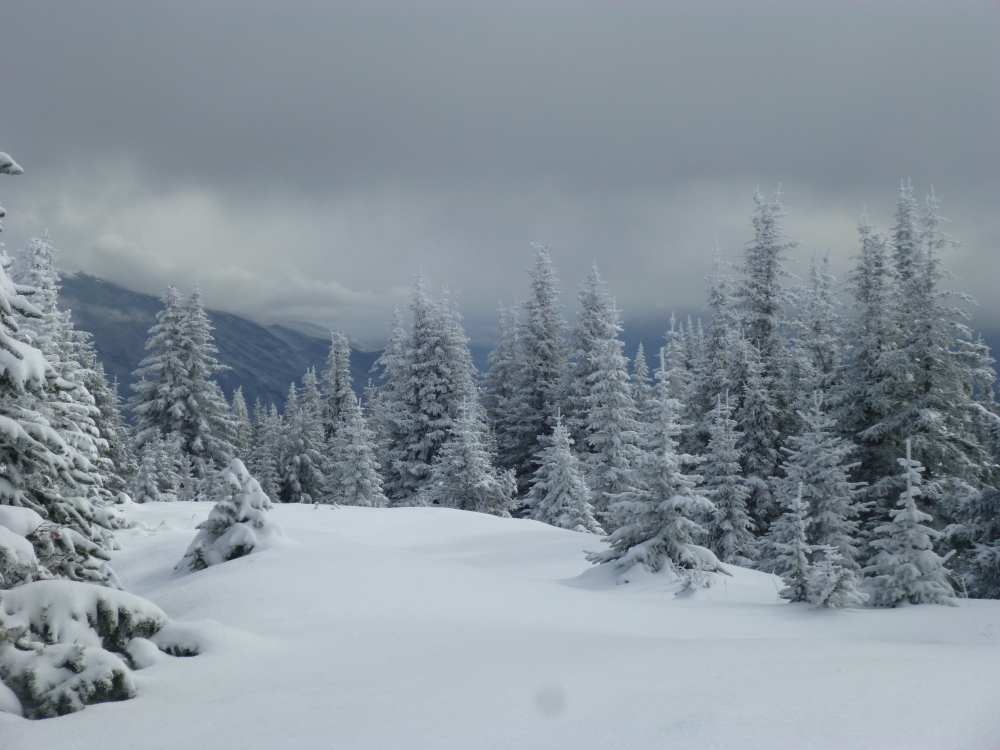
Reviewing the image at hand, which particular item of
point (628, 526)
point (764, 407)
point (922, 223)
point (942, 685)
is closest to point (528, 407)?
point (764, 407)

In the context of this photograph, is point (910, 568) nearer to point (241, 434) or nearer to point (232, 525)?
point (232, 525)

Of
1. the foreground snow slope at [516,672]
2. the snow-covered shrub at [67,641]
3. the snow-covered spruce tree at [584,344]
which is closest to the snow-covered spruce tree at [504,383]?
the snow-covered spruce tree at [584,344]

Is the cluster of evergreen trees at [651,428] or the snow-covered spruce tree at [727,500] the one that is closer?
the cluster of evergreen trees at [651,428]

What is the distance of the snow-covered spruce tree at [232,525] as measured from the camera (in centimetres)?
1034

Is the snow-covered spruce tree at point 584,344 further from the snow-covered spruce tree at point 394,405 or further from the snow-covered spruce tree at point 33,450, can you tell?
the snow-covered spruce tree at point 33,450

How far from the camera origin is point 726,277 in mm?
30766

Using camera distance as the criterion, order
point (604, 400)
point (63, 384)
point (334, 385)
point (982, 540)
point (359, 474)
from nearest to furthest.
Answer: point (63, 384) → point (982, 540) → point (604, 400) → point (359, 474) → point (334, 385)

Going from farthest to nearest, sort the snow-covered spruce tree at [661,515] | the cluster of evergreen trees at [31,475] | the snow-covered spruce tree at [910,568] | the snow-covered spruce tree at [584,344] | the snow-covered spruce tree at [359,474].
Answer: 1. the snow-covered spruce tree at [584,344]
2. the snow-covered spruce tree at [359,474]
3. the snow-covered spruce tree at [661,515]
4. the snow-covered spruce tree at [910,568]
5. the cluster of evergreen trees at [31,475]

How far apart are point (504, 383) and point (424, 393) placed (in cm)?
706

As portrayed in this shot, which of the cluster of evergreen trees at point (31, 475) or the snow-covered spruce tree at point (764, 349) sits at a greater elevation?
the snow-covered spruce tree at point (764, 349)

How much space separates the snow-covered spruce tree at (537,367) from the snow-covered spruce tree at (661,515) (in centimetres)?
2542

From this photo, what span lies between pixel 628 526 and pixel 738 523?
11.2 meters

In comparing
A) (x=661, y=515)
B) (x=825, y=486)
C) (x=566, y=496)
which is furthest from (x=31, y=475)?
(x=566, y=496)

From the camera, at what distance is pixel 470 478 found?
2977 cm
